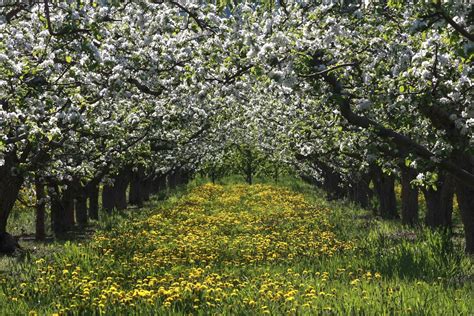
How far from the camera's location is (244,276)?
10797 mm

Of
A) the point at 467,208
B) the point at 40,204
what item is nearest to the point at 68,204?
the point at 40,204

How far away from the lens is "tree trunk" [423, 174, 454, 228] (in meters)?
19.6

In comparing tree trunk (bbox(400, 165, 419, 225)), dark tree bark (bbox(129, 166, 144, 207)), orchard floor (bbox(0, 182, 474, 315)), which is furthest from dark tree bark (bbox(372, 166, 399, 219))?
dark tree bark (bbox(129, 166, 144, 207))

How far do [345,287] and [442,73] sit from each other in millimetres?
4013

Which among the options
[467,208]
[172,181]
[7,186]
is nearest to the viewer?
[467,208]

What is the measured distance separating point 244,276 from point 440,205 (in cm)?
1140

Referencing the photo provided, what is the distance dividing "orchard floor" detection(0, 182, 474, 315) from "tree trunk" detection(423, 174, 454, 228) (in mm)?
1013

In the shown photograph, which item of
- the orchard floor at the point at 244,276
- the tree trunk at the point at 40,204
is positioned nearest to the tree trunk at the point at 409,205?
the orchard floor at the point at 244,276

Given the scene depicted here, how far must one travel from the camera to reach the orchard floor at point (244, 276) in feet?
26.9

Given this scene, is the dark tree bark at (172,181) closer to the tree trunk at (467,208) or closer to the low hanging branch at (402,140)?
the tree trunk at (467,208)

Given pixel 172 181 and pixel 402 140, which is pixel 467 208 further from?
pixel 172 181

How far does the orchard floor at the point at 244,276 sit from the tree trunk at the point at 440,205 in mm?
1013

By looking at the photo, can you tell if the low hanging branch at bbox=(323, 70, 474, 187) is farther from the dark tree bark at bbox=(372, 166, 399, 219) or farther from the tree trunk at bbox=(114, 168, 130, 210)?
the tree trunk at bbox=(114, 168, 130, 210)

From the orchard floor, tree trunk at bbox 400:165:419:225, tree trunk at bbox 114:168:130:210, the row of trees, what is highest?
the row of trees
